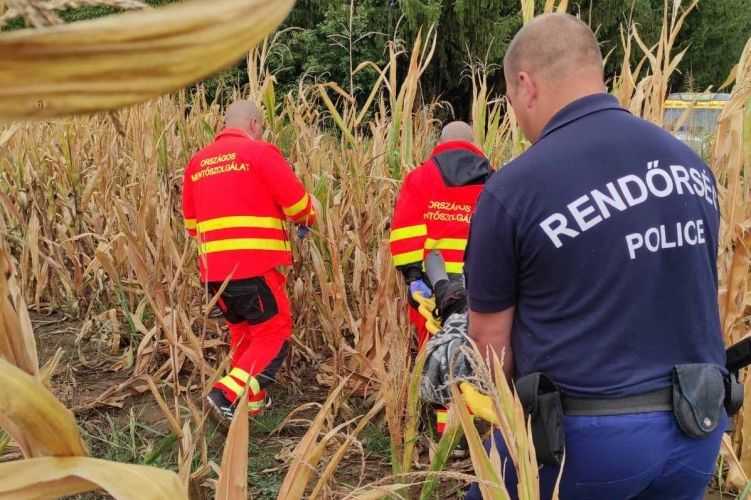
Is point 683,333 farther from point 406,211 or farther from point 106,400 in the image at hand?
point 106,400

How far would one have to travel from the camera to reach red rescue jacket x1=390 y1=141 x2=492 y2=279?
10.9 ft

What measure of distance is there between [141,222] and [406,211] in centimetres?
139

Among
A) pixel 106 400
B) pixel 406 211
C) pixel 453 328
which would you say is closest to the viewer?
pixel 453 328

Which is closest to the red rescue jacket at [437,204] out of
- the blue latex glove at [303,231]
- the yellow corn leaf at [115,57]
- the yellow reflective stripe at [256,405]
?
the blue latex glove at [303,231]

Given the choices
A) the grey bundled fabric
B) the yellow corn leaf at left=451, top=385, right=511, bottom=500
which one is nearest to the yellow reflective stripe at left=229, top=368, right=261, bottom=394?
the grey bundled fabric

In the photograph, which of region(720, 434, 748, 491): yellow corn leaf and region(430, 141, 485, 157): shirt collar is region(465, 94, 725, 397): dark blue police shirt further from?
region(430, 141, 485, 157): shirt collar

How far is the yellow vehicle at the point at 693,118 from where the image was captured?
2.97 m

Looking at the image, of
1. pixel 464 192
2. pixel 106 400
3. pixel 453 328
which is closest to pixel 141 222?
pixel 106 400

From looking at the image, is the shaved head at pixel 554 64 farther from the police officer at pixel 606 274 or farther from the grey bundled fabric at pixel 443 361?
the grey bundled fabric at pixel 443 361

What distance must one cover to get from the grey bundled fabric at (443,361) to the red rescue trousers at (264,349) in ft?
4.47

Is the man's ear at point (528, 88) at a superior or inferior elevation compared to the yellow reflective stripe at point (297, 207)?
superior

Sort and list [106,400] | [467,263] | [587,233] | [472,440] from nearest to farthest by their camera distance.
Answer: [472,440] < [587,233] < [467,263] < [106,400]

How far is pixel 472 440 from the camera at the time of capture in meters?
1.23

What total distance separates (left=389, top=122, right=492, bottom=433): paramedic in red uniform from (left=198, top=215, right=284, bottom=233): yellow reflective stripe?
0.71 metres
